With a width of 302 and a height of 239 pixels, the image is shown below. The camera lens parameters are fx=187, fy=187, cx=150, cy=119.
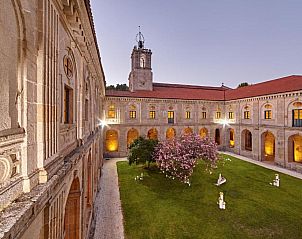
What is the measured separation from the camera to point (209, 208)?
514 inches

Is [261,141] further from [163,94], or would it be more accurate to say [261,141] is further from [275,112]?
[163,94]

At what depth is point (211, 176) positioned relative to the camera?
19750mm

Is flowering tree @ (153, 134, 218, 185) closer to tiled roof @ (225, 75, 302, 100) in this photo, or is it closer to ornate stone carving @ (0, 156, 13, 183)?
tiled roof @ (225, 75, 302, 100)

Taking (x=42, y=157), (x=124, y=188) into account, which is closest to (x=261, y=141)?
(x=124, y=188)

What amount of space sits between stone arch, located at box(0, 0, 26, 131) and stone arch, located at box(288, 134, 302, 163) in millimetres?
29425

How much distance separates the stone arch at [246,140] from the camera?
32531mm

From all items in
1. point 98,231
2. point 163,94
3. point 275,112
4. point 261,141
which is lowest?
point 98,231

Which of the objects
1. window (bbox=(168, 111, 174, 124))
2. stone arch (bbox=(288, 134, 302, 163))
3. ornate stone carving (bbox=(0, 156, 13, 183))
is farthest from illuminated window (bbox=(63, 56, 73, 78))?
window (bbox=(168, 111, 174, 124))

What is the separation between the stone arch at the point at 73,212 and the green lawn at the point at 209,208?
4.70 meters

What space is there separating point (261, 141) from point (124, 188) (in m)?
22.2

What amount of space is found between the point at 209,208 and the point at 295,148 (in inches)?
827

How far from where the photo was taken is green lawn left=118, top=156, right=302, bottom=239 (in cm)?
1051

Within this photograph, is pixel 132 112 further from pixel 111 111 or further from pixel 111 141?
pixel 111 141

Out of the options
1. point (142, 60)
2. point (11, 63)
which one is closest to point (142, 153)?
point (11, 63)
